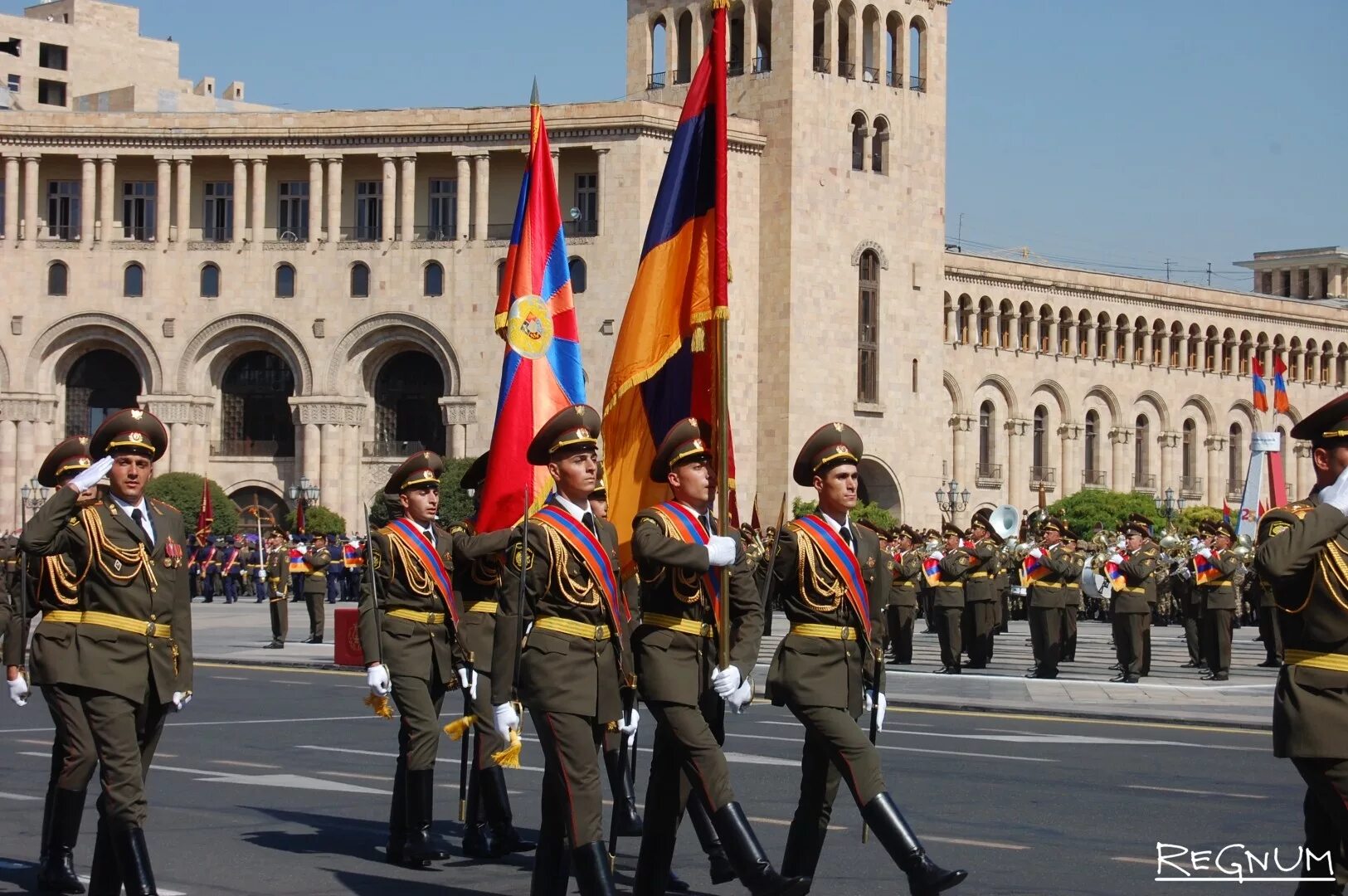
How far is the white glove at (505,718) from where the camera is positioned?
850 centimetres

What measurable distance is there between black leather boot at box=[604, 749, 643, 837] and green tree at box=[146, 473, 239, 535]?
47873mm

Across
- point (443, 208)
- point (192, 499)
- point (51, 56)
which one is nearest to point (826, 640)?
point (192, 499)

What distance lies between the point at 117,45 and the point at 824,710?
93.0 metres

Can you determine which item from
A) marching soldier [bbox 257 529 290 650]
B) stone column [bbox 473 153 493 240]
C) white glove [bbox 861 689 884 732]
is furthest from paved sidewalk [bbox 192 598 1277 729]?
stone column [bbox 473 153 493 240]

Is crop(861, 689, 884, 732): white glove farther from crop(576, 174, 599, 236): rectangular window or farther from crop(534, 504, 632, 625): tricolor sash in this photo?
crop(576, 174, 599, 236): rectangular window

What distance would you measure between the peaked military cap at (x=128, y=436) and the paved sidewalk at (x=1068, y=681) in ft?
38.7

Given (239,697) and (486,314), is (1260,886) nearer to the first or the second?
(239,697)

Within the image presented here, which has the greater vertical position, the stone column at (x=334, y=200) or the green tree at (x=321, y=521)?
the stone column at (x=334, y=200)

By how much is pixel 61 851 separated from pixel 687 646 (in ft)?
9.74

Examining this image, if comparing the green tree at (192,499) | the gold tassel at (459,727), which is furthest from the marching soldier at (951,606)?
the green tree at (192,499)

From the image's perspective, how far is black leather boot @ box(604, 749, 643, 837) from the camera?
34.4ft

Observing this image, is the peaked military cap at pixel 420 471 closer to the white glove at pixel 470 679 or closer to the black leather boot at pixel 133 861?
the white glove at pixel 470 679

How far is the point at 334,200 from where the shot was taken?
210 ft

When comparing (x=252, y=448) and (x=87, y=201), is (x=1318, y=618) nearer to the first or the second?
(x=252, y=448)
